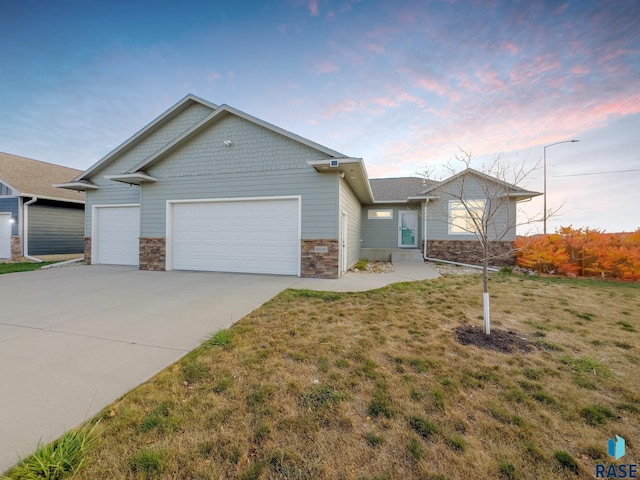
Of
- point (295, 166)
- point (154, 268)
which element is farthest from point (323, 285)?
point (154, 268)

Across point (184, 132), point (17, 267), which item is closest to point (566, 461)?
point (184, 132)

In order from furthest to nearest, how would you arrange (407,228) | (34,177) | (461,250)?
1. (407,228)
2. (34,177)
3. (461,250)

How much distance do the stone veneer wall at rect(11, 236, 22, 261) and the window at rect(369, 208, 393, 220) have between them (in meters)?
18.0

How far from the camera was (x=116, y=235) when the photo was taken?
11258 mm

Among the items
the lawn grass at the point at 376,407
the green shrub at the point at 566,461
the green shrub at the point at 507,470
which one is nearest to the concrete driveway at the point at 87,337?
the lawn grass at the point at 376,407

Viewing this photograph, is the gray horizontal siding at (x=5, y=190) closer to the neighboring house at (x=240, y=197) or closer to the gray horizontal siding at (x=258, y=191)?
the neighboring house at (x=240, y=197)

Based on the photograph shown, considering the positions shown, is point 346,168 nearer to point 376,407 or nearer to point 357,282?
point 357,282

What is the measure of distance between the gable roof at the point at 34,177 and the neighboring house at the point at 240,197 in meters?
4.20

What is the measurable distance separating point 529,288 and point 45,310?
432 inches

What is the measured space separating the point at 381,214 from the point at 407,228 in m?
1.68

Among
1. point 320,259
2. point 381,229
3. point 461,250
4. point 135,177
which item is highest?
point 135,177

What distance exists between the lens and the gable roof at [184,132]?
8045 mm

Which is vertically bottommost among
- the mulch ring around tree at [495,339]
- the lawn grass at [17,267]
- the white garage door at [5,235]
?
the mulch ring around tree at [495,339]

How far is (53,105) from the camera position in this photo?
38.5ft
